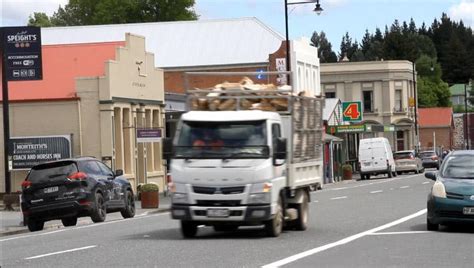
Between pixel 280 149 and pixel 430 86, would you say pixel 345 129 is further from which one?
pixel 430 86

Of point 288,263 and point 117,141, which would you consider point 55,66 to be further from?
point 288,263

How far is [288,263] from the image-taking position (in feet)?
47.4

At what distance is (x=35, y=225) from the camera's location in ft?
86.8

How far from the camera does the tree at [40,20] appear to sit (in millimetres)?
98706

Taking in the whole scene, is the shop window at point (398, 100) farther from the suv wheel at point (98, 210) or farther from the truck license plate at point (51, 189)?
the truck license plate at point (51, 189)

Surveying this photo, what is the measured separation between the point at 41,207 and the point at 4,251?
7813 mm

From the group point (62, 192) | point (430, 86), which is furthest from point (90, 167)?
point (430, 86)

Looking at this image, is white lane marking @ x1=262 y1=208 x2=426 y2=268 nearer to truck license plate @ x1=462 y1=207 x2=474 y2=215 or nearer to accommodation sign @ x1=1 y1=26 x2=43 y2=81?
truck license plate @ x1=462 y1=207 x2=474 y2=215

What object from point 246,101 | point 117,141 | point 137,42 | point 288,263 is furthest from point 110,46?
point 288,263

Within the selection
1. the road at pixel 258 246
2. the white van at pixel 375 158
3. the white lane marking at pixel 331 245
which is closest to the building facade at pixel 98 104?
the road at pixel 258 246

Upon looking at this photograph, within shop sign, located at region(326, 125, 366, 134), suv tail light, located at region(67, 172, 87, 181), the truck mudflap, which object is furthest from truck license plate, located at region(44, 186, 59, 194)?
shop sign, located at region(326, 125, 366, 134)

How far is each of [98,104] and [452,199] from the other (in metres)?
25.2

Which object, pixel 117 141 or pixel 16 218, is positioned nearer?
pixel 16 218

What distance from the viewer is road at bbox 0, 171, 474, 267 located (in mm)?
14734
